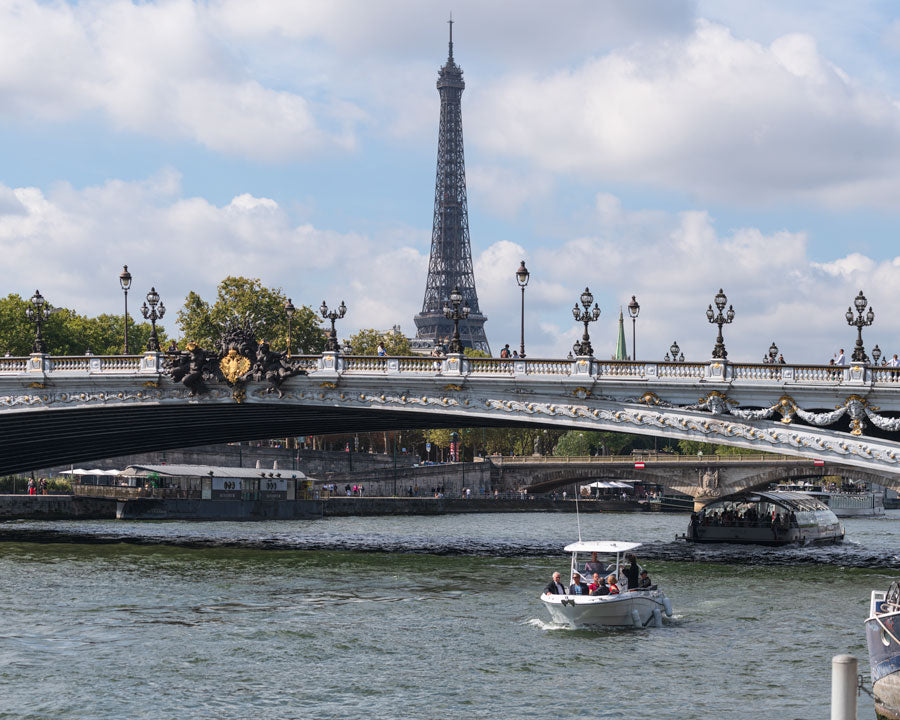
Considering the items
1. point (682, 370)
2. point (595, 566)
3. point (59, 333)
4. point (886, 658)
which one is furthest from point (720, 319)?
point (59, 333)

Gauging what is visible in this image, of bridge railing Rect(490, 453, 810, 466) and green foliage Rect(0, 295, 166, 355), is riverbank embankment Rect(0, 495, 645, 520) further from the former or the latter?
bridge railing Rect(490, 453, 810, 466)

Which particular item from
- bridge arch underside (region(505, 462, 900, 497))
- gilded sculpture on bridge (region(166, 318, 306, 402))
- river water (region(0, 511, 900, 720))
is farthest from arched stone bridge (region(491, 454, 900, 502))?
gilded sculpture on bridge (region(166, 318, 306, 402))

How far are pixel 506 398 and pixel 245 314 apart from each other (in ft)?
172

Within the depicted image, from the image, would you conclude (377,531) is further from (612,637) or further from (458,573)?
(612,637)

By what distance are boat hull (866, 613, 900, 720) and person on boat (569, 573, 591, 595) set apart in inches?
543

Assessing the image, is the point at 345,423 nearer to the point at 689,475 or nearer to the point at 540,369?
the point at 540,369

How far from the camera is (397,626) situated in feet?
Answer: 130

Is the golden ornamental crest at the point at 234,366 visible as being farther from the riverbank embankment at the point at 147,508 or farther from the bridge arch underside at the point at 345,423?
the riverbank embankment at the point at 147,508

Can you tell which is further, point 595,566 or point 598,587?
point 595,566

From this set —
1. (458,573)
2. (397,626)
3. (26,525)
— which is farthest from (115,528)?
(397,626)

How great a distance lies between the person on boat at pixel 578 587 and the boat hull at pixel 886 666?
13.8m

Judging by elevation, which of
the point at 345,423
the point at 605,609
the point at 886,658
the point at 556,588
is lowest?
the point at 605,609

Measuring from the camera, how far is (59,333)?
103125mm

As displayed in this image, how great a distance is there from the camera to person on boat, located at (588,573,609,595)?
39.2m
